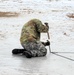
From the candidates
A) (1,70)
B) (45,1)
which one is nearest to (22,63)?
(1,70)

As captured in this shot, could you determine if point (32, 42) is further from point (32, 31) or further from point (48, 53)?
point (48, 53)

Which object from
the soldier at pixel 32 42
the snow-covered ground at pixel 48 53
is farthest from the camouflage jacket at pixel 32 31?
the snow-covered ground at pixel 48 53

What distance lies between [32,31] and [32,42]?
37 centimetres

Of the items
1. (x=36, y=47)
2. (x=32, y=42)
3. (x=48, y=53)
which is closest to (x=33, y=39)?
(x=32, y=42)

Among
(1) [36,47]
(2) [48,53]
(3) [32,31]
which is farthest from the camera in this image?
(2) [48,53]

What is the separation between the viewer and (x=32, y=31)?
975cm

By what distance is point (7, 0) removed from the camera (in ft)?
98.0

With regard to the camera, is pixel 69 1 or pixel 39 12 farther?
pixel 69 1

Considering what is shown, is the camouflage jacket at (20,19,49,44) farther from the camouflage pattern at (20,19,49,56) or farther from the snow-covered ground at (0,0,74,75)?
the snow-covered ground at (0,0,74,75)

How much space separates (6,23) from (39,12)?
17.3 ft

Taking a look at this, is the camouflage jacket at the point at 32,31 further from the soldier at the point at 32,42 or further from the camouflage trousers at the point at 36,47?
the camouflage trousers at the point at 36,47

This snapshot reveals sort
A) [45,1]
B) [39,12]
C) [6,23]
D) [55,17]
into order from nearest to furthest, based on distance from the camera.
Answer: [6,23], [55,17], [39,12], [45,1]

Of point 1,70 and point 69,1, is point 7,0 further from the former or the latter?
point 1,70

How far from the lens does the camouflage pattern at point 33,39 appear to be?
9461 mm
